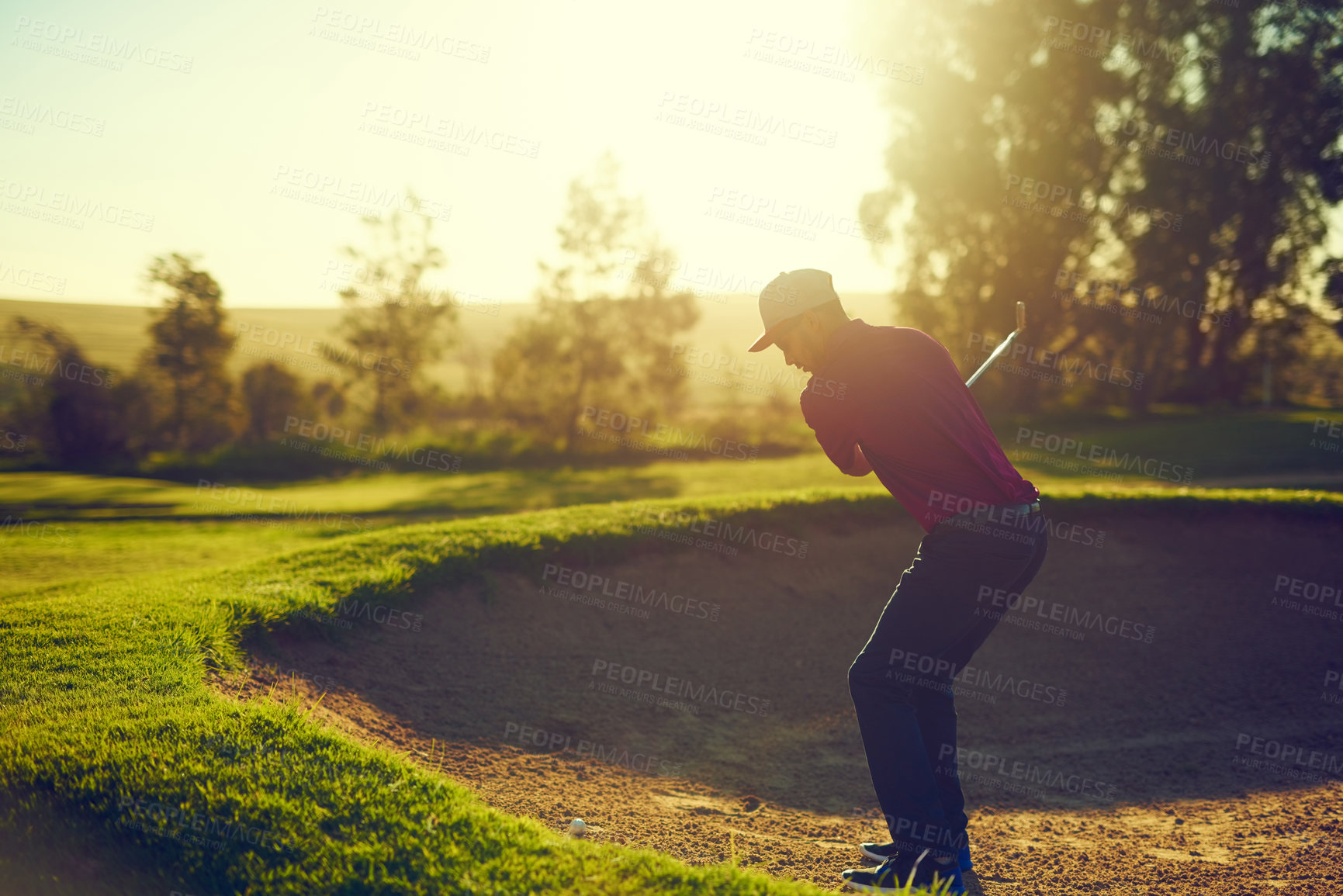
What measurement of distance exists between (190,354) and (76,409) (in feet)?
11.2

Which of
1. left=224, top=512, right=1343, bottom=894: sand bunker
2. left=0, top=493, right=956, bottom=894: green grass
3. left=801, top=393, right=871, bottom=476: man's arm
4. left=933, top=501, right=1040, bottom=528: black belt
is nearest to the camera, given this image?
left=0, top=493, right=956, bottom=894: green grass

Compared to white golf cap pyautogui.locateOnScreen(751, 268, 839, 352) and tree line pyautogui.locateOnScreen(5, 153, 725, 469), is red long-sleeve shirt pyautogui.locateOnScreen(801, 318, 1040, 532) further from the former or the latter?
tree line pyautogui.locateOnScreen(5, 153, 725, 469)

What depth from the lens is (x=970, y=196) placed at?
92.3 ft

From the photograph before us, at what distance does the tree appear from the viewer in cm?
2469

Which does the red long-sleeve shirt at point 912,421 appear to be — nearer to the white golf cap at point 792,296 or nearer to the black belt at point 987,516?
the black belt at point 987,516

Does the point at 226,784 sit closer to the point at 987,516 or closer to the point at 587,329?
the point at 987,516

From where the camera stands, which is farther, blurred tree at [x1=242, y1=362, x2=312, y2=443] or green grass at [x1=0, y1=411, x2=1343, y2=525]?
blurred tree at [x1=242, y1=362, x2=312, y2=443]

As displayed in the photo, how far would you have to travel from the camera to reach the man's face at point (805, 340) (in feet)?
12.0

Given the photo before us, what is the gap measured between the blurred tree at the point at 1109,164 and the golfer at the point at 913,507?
25.6 m

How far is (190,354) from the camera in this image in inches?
989

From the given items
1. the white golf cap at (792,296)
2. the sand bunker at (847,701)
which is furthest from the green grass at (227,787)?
the white golf cap at (792,296)

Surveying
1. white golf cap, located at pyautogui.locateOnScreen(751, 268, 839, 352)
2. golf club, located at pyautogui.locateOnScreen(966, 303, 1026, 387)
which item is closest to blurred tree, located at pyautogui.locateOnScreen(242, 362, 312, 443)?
golf club, located at pyautogui.locateOnScreen(966, 303, 1026, 387)

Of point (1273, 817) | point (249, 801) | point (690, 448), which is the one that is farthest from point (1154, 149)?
point (249, 801)

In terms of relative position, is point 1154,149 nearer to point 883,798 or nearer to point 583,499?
point 583,499
